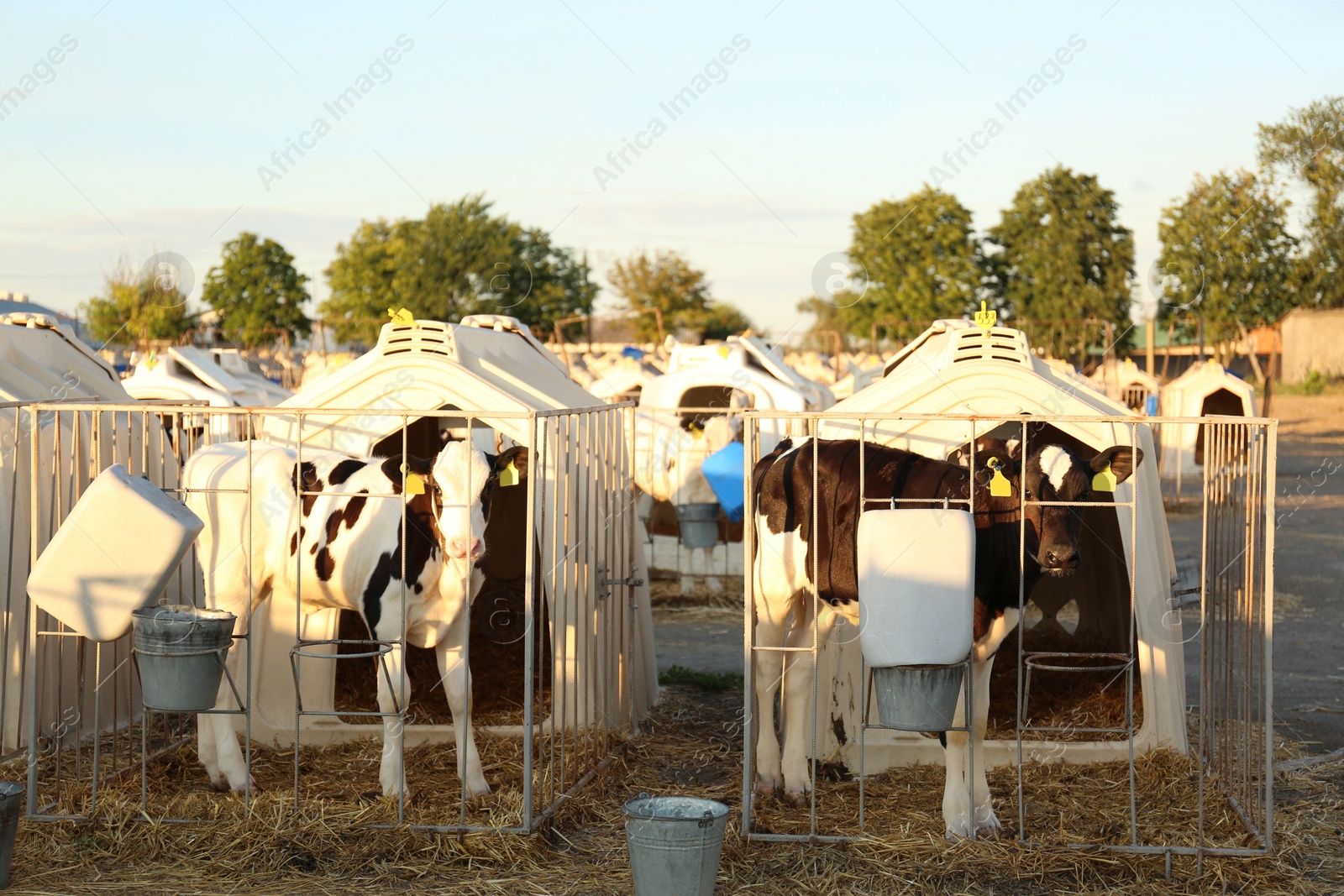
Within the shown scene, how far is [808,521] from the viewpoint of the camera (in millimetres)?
6402

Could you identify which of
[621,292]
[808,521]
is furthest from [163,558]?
[621,292]

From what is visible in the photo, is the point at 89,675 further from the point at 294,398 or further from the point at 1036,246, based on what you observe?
the point at 1036,246

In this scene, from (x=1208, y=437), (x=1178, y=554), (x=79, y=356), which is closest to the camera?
(x=1208, y=437)

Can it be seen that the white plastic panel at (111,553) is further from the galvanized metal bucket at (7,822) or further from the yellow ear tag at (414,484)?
the yellow ear tag at (414,484)

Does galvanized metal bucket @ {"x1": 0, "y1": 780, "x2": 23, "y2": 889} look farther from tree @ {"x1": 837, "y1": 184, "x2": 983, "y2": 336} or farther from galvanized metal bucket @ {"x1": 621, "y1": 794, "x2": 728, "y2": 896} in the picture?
tree @ {"x1": 837, "y1": 184, "x2": 983, "y2": 336}

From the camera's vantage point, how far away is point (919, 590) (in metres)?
5.39

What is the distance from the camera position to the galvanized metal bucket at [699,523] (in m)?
12.5

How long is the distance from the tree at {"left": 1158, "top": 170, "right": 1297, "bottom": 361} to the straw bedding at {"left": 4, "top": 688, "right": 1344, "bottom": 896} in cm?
3006

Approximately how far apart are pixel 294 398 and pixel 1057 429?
4.54 meters

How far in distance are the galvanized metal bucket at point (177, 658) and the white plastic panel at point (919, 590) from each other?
2.76 meters

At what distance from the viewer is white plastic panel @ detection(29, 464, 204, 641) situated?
5668mm

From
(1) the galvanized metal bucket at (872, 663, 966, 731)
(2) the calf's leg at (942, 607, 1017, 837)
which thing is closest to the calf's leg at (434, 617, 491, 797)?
(1) the galvanized metal bucket at (872, 663, 966, 731)

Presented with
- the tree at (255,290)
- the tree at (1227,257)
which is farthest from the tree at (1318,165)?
the tree at (255,290)

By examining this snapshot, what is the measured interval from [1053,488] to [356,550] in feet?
10.9
